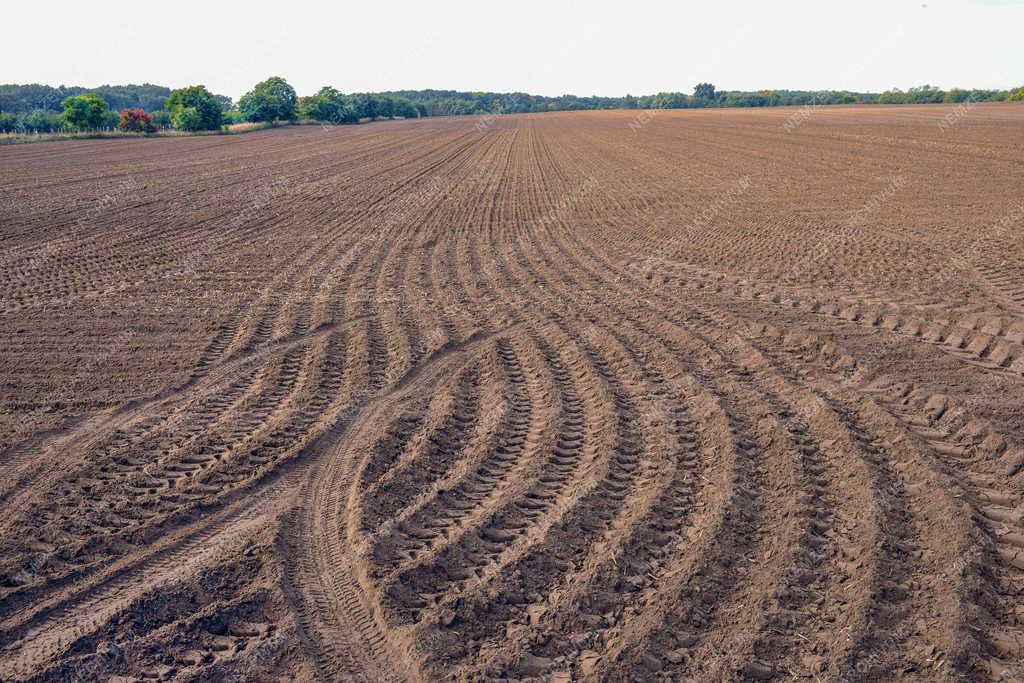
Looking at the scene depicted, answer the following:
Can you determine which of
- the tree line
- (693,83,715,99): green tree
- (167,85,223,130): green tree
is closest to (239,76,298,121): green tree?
the tree line

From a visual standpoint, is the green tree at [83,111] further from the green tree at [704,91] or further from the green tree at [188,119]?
the green tree at [704,91]

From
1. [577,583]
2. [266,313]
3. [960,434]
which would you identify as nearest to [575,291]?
[266,313]

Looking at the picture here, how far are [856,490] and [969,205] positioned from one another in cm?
1548

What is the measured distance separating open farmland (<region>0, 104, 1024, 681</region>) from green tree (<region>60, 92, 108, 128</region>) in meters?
65.3

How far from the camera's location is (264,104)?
92.0 m

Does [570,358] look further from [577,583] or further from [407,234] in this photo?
[407,234]

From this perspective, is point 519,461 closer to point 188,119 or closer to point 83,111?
point 83,111

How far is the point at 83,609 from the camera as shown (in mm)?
4277

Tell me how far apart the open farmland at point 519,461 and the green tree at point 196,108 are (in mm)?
68468

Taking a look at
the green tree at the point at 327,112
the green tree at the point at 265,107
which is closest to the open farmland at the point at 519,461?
the green tree at the point at 265,107

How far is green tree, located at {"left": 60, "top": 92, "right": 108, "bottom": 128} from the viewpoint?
222 ft

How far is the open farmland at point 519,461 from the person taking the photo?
398 centimetres

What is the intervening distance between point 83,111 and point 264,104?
89.1ft

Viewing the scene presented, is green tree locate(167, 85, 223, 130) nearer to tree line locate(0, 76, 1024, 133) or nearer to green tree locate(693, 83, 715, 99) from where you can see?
tree line locate(0, 76, 1024, 133)
